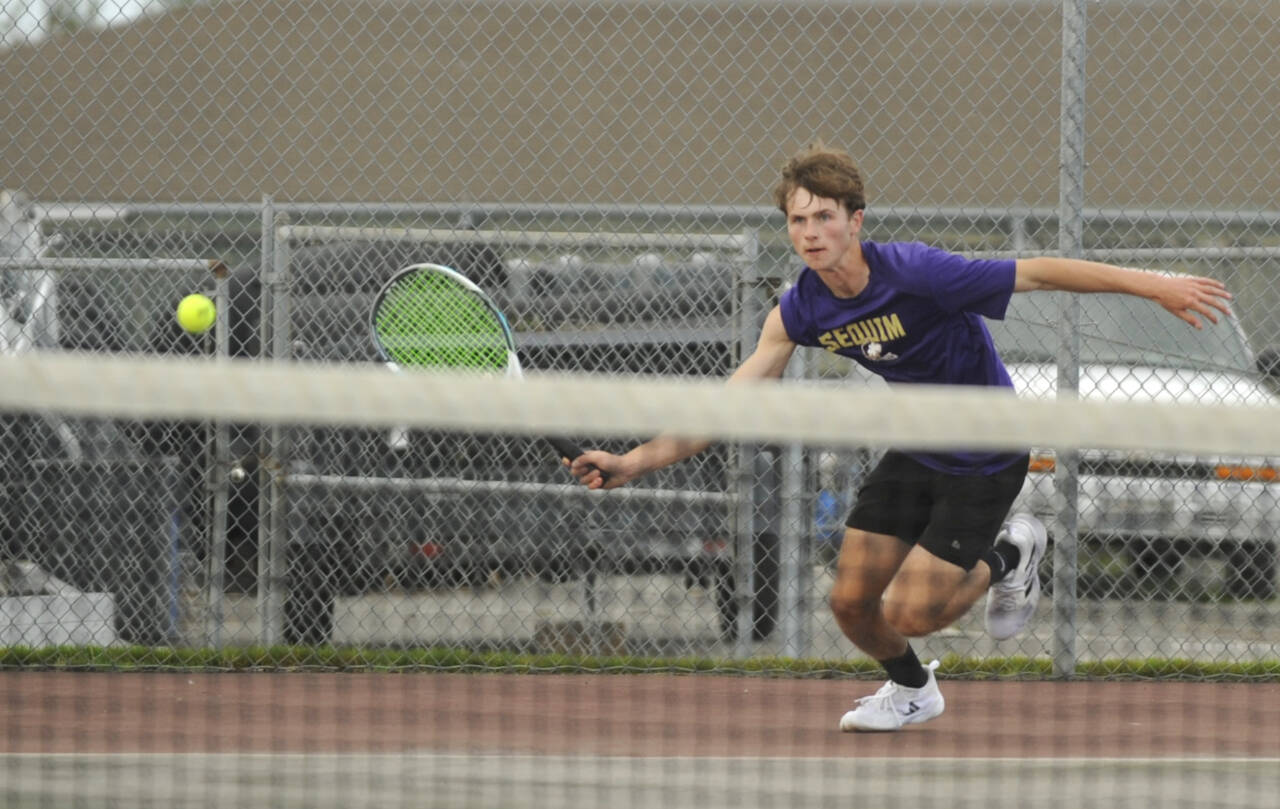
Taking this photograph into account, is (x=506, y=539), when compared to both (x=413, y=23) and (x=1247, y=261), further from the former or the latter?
(x=1247, y=261)

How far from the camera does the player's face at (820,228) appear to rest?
13.7 feet

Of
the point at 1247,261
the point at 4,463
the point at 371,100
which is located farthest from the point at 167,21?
the point at 1247,261

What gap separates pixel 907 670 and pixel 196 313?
2.67 meters

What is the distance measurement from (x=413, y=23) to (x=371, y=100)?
12.5 inches

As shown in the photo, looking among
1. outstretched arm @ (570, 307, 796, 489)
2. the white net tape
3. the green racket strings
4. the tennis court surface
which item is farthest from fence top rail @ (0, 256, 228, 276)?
the white net tape

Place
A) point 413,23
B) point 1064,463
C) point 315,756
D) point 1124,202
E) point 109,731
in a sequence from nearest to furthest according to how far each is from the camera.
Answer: point 315,756
point 109,731
point 1064,463
point 413,23
point 1124,202

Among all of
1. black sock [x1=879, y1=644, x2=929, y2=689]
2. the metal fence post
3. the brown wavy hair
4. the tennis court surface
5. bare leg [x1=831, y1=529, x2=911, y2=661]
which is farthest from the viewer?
the metal fence post

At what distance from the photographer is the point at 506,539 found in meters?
5.82

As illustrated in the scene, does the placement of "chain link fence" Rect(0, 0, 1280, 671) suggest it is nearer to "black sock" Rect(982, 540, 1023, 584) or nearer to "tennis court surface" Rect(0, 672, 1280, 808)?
"tennis court surface" Rect(0, 672, 1280, 808)

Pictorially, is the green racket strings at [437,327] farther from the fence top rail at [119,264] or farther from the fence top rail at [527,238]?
the fence top rail at [119,264]

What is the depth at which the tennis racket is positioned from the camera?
495 cm

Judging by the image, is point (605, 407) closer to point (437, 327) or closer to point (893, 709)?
point (893, 709)

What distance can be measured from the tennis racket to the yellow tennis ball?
1.02 metres

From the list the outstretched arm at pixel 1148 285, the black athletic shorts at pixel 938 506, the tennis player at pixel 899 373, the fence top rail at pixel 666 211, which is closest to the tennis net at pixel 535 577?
the fence top rail at pixel 666 211
